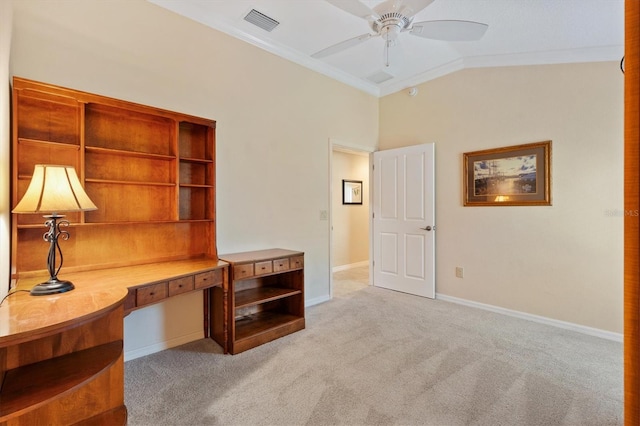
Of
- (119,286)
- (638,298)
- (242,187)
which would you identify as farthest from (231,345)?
(638,298)

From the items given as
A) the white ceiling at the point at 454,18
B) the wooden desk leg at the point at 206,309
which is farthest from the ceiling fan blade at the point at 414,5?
the wooden desk leg at the point at 206,309

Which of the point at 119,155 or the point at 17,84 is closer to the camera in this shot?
the point at 17,84

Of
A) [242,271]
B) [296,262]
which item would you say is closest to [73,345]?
[242,271]

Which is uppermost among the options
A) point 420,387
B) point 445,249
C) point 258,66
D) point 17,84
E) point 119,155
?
point 258,66

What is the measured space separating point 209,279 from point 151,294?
445 mm

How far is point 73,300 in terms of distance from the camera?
147 cm

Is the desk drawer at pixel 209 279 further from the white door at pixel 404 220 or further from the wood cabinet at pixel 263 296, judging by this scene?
the white door at pixel 404 220

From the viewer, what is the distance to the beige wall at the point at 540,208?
275 cm

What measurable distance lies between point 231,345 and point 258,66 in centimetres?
278

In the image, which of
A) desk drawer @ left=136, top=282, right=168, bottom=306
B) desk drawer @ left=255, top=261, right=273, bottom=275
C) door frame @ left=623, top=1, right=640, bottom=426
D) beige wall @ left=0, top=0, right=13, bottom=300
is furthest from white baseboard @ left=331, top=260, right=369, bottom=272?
door frame @ left=623, top=1, right=640, bottom=426

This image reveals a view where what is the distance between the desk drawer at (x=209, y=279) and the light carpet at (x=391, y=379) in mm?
621

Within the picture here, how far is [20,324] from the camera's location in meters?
1.16

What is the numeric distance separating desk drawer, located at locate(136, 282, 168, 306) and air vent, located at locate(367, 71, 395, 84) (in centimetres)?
362

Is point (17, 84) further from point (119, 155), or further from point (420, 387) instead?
point (420, 387)
